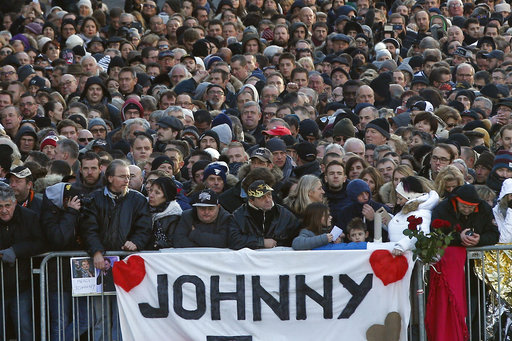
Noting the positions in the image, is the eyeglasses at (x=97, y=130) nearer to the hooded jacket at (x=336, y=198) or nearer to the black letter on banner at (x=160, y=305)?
the hooded jacket at (x=336, y=198)

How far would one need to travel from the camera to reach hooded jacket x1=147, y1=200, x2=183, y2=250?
12.2 m

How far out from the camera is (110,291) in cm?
1209

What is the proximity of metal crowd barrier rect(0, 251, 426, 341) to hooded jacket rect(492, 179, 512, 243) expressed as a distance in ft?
3.27

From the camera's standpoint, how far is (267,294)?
1195 cm

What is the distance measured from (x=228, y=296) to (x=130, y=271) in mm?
929

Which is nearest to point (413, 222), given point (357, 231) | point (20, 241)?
point (357, 231)

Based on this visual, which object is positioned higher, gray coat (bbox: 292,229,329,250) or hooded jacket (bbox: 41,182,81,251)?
hooded jacket (bbox: 41,182,81,251)

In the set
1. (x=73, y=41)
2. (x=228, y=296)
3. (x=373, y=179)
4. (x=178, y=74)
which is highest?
(x=73, y=41)

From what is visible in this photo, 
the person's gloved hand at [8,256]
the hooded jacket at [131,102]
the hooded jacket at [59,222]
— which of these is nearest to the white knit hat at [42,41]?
the hooded jacket at [131,102]

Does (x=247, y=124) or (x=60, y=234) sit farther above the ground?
(x=247, y=124)

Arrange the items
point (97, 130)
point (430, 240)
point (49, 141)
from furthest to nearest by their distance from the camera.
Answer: point (97, 130) → point (49, 141) → point (430, 240)

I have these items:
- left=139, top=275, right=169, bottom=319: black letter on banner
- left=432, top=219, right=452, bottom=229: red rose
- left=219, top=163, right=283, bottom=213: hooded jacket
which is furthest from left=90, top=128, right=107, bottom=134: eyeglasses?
left=432, top=219, right=452, bottom=229: red rose

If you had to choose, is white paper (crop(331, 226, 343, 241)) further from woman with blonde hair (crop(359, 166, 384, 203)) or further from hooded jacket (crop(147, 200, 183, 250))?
hooded jacket (crop(147, 200, 183, 250))

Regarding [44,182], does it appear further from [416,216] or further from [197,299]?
[416,216]
